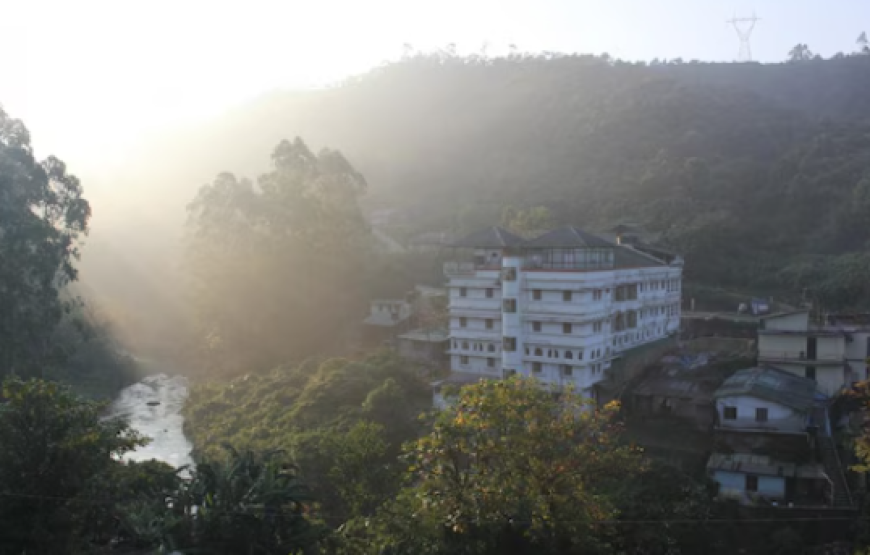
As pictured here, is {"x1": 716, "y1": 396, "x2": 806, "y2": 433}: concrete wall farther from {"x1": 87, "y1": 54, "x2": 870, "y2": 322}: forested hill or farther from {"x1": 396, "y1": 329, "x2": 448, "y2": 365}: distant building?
{"x1": 87, "y1": 54, "x2": 870, "y2": 322}: forested hill

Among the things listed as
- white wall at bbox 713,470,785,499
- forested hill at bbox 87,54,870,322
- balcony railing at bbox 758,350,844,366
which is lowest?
white wall at bbox 713,470,785,499

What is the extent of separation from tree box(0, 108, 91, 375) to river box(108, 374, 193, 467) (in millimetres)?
5367

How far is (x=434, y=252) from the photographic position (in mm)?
48062

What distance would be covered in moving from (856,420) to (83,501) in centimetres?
2244

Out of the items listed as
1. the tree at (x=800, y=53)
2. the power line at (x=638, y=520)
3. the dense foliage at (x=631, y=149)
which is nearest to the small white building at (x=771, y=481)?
the power line at (x=638, y=520)

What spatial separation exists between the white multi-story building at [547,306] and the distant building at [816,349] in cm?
516

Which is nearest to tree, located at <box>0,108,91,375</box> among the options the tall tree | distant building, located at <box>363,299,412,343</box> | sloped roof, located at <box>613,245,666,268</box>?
the tall tree

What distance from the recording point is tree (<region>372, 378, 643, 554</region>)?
11.8 m

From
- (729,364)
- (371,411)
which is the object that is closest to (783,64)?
(729,364)

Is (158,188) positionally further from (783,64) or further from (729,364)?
(783,64)

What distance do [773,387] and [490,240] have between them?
11.5 metres

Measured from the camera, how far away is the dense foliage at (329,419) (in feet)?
57.5

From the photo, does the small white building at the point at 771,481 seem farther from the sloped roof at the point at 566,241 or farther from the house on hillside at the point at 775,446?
the sloped roof at the point at 566,241

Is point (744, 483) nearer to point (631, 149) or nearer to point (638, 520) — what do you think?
point (638, 520)
